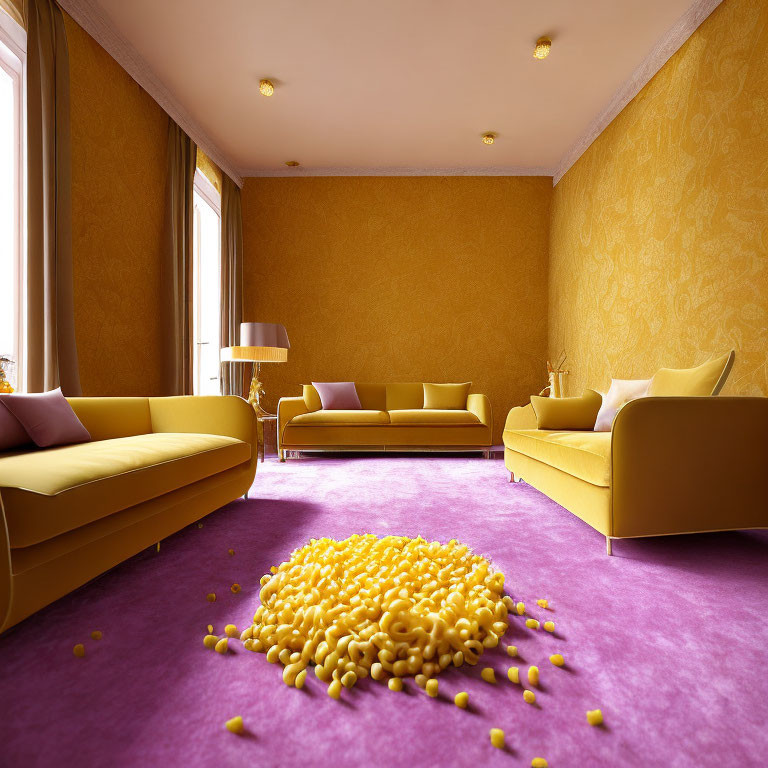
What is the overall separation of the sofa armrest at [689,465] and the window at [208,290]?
14.5 feet

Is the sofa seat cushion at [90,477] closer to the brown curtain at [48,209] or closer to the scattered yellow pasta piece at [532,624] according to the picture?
the brown curtain at [48,209]

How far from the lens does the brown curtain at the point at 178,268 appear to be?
161 inches

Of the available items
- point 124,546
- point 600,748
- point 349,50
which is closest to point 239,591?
point 124,546

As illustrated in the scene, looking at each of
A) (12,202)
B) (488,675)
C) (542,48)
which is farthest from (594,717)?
(542,48)

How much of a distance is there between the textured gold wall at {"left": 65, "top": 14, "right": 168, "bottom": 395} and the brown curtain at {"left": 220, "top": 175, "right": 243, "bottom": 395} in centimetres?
123

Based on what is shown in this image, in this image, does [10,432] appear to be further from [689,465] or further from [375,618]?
[689,465]

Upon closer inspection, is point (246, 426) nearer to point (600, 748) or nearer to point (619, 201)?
point (600, 748)

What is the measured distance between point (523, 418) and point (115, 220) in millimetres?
3329

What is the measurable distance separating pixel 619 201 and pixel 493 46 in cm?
164

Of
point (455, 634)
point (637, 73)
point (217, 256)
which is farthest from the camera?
point (217, 256)

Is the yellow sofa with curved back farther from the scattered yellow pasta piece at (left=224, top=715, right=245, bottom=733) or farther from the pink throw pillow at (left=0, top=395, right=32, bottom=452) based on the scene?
the pink throw pillow at (left=0, top=395, right=32, bottom=452)

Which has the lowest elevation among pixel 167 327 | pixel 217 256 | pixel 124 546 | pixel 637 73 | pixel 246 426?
pixel 124 546

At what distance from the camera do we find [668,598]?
151 centimetres

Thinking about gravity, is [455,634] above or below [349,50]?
below
